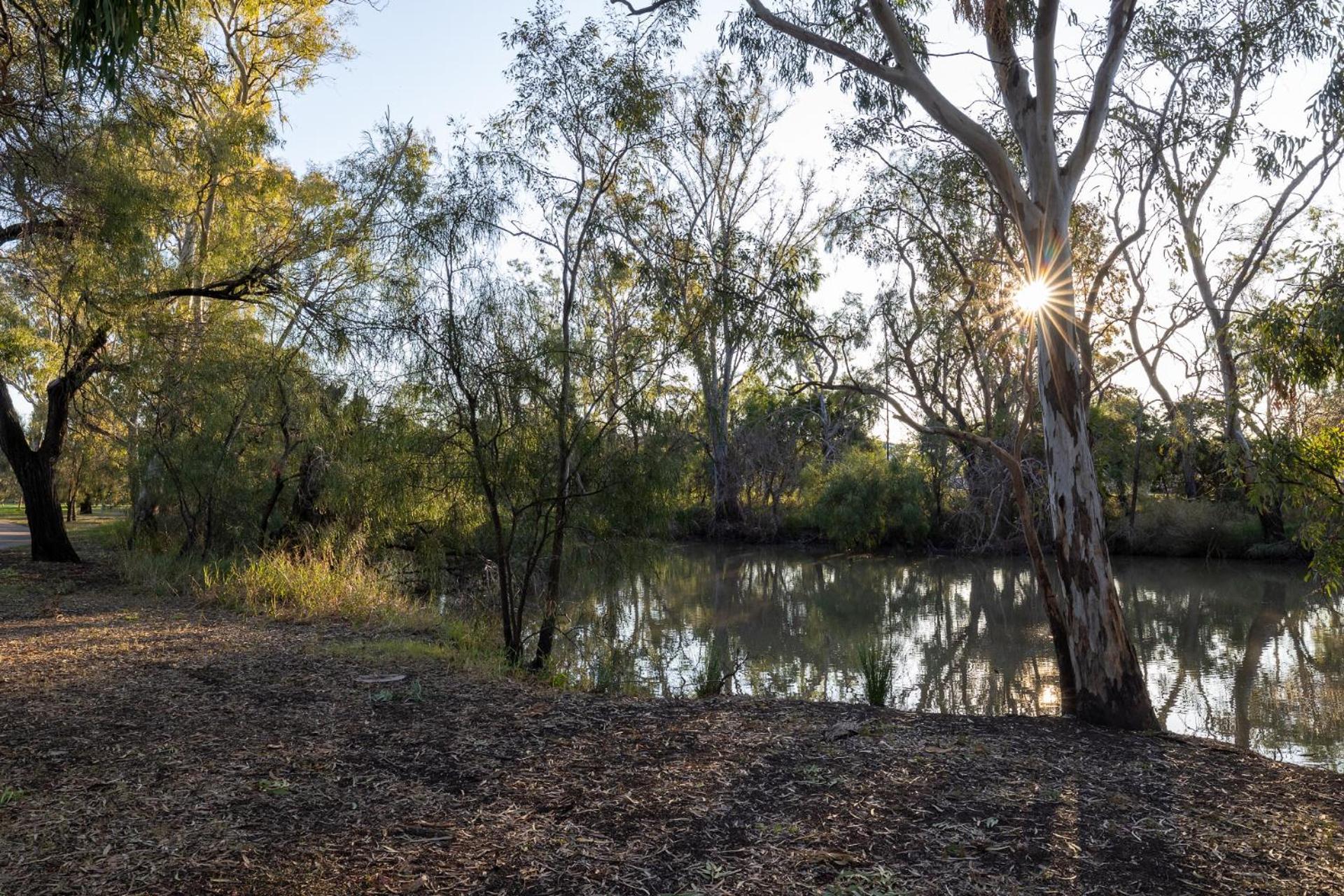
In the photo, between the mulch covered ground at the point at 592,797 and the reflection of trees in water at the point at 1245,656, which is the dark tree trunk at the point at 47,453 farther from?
the reflection of trees in water at the point at 1245,656

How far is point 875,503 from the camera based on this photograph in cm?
2392

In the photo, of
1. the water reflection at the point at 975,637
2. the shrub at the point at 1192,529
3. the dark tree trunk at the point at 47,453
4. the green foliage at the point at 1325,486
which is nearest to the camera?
the green foliage at the point at 1325,486

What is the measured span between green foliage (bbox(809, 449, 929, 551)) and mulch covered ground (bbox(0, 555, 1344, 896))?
17963 mm


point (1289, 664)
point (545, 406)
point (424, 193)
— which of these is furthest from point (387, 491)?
point (1289, 664)

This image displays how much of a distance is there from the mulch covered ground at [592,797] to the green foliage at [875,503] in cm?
1796

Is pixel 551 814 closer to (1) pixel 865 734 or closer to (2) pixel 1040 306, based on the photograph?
(1) pixel 865 734

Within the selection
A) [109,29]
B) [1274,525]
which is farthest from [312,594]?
[1274,525]

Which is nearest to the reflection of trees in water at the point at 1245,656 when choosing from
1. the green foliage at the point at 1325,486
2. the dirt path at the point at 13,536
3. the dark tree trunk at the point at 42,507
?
the green foliage at the point at 1325,486

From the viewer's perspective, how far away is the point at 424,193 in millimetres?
7812

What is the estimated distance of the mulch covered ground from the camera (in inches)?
130

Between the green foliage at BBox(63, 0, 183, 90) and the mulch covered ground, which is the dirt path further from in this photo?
the green foliage at BBox(63, 0, 183, 90)

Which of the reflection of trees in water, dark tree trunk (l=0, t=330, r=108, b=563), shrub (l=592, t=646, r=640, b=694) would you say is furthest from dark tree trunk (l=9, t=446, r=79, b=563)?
the reflection of trees in water

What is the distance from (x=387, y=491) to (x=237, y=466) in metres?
5.02

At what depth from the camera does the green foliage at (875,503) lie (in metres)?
23.7
